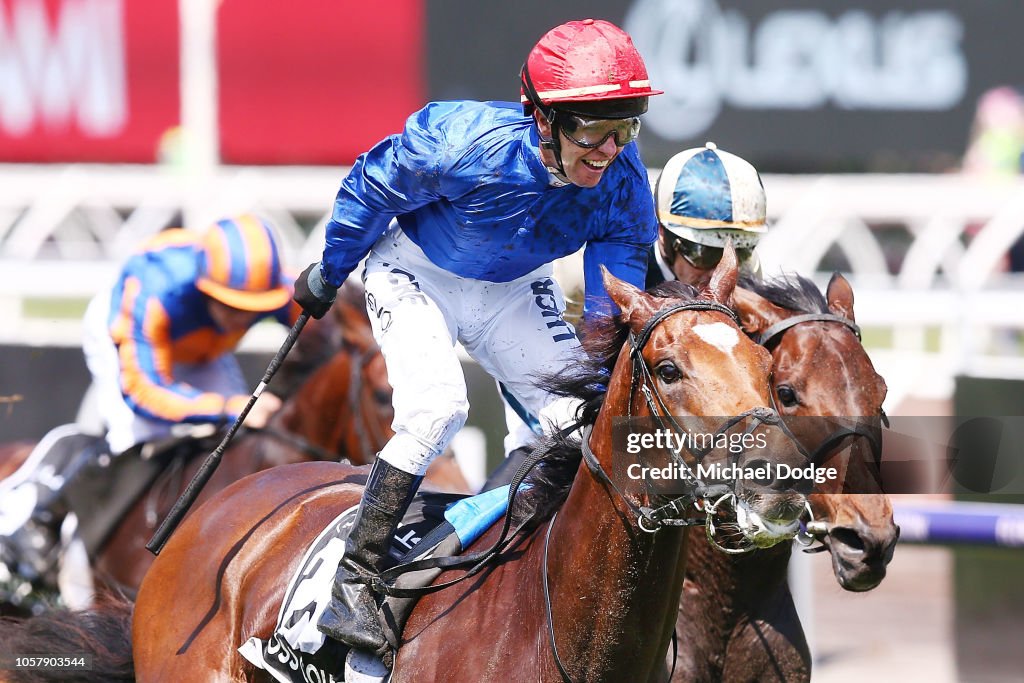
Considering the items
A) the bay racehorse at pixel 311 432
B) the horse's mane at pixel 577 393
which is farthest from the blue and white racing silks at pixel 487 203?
the bay racehorse at pixel 311 432

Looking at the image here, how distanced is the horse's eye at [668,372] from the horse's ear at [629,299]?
137mm

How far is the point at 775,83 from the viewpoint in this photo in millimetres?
9141

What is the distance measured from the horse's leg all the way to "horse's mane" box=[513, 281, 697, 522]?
85 cm

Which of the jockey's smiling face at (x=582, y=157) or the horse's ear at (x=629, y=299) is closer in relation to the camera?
the horse's ear at (x=629, y=299)

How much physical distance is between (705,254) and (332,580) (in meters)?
1.60

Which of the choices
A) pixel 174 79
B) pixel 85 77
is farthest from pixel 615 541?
pixel 85 77

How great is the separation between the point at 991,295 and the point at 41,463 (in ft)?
13.7

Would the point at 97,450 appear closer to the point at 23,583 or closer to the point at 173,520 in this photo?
the point at 23,583

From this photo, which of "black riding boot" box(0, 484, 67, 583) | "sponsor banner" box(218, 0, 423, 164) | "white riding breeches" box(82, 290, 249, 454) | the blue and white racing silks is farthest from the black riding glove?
"sponsor banner" box(218, 0, 423, 164)

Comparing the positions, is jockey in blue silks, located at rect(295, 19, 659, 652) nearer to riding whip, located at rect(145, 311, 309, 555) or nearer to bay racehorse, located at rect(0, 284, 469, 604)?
riding whip, located at rect(145, 311, 309, 555)

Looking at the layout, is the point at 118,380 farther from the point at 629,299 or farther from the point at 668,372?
the point at 668,372

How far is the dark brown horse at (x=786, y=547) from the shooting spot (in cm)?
313

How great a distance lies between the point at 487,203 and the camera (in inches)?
136

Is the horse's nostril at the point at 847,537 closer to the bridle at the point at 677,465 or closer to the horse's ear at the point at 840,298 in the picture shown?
the bridle at the point at 677,465
